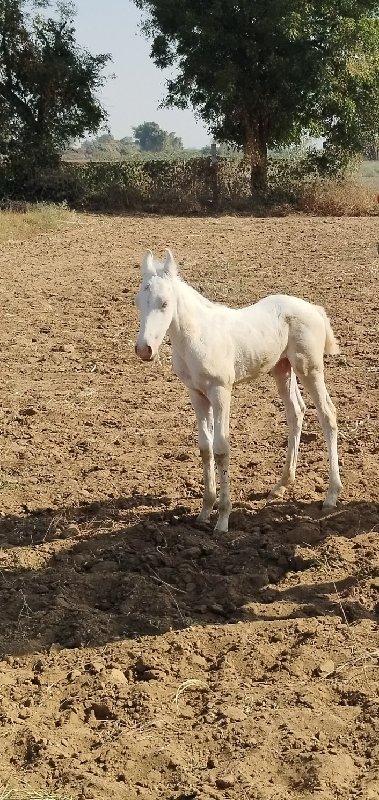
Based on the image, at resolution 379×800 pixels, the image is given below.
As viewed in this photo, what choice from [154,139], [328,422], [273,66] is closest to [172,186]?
[273,66]

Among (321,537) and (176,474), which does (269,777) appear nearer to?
(321,537)

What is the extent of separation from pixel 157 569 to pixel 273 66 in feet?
72.6

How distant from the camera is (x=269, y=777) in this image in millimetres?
3320

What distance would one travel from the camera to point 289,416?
6188mm

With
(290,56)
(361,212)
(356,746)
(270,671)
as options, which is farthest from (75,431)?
(290,56)

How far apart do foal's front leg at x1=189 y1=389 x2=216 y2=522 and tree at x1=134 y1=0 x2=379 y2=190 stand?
2067cm

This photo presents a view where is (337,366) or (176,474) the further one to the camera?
(337,366)

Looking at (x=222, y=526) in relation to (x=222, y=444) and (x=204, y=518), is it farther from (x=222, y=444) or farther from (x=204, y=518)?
(x=222, y=444)

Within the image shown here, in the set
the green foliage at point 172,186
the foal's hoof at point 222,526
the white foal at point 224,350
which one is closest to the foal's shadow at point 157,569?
the foal's hoof at point 222,526

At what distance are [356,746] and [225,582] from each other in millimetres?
1565

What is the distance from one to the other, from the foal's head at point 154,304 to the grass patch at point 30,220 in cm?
1333

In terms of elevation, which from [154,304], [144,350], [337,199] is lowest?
[337,199]

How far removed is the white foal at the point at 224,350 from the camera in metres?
5.22

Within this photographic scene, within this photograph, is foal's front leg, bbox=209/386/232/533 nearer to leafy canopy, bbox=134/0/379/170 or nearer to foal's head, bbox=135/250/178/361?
foal's head, bbox=135/250/178/361
